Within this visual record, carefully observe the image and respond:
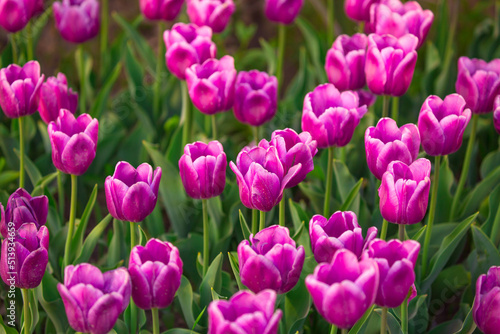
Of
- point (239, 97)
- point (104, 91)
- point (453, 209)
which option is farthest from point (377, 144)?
point (104, 91)

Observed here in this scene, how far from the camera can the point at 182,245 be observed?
6.24 ft

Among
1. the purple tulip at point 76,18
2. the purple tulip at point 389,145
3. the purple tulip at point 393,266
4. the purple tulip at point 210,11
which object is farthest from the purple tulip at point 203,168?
the purple tulip at point 76,18

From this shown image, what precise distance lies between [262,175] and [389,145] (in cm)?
28

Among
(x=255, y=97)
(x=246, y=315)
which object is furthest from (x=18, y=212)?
(x=255, y=97)

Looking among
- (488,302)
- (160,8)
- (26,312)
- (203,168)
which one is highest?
(160,8)

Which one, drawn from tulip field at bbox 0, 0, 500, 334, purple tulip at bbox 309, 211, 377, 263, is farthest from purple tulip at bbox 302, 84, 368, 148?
purple tulip at bbox 309, 211, 377, 263

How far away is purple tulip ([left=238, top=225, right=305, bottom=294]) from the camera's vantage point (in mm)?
1229

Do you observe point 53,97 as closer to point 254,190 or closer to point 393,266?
point 254,190

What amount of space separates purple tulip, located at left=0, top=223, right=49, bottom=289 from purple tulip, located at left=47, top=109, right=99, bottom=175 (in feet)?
0.78

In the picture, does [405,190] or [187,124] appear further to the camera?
[187,124]

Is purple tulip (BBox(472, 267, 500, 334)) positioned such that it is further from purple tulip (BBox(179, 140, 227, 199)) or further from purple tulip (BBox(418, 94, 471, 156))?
purple tulip (BBox(179, 140, 227, 199))

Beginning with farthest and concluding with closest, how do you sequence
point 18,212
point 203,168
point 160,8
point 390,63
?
1. point 160,8
2. point 390,63
3. point 203,168
4. point 18,212

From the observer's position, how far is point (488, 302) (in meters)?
1.28

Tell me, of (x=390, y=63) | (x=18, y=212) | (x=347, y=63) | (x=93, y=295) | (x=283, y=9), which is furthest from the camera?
(x=283, y=9)
